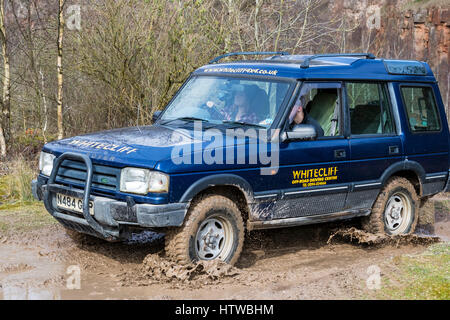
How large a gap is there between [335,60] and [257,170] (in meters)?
1.86

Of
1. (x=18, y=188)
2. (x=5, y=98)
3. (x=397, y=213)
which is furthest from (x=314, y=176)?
(x=5, y=98)

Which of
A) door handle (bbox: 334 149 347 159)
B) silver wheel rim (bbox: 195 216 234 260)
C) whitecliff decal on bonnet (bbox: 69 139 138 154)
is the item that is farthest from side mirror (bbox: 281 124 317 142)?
whitecliff decal on bonnet (bbox: 69 139 138 154)

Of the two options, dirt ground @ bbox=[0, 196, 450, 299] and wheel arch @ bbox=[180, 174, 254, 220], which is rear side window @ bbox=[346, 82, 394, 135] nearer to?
dirt ground @ bbox=[0, 196, 450, 299]

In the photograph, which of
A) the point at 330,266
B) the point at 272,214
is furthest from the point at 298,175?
the point at 330,266

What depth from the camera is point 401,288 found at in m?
5.30

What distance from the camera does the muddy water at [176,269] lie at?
5.15 m

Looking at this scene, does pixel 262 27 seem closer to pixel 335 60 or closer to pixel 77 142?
pixel 335 60

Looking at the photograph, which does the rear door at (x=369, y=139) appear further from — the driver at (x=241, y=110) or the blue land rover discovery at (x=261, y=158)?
the driver at (x=241, y=110)

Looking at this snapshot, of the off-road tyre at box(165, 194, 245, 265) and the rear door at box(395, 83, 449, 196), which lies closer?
the off-road tyre at box(165, 194, 245, 265)

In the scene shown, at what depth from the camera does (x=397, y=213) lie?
758 cm

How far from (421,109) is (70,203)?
4.34 metres

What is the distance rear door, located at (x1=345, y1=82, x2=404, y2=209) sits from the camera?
6.77 m

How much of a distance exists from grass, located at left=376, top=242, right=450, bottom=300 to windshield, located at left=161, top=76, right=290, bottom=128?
181cm

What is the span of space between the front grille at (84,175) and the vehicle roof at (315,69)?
6.32 feet
